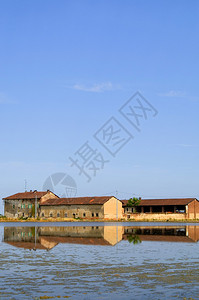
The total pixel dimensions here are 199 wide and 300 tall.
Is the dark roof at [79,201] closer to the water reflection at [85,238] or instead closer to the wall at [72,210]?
the wall at [72,210]

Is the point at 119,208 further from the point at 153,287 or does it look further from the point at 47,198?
the point at 153,287

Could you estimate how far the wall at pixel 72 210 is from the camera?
3435 inches

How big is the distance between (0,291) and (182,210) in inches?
3487

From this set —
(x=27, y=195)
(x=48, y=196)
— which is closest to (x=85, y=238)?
(x=48, y=196)

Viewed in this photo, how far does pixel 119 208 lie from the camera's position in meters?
91.8

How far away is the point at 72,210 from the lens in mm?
90312

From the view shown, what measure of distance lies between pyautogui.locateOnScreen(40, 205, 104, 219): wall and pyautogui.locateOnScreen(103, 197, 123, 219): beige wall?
127 centimetres

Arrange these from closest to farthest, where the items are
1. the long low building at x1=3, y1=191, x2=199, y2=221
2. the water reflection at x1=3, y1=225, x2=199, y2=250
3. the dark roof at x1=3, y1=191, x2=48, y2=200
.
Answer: the water reflection at x1=3, y1=225, x2=199, y2=250
the long low building at x1=3, y1=191, x2=199, y2=221
the dark roof at x1=3, y1=191, x2=48, y2=200

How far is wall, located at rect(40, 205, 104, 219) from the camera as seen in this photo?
87.2 m

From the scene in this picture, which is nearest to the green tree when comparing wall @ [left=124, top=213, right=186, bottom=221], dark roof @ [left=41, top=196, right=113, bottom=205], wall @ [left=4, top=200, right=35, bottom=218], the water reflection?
wall @ [left=124, top=213, right=186, bottom=221]

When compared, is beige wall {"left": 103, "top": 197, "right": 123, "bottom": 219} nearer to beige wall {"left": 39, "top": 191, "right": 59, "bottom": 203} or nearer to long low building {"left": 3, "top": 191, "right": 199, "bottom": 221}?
long low building {"left": 3, "top": 191, "right": 199, "bottom": 221}

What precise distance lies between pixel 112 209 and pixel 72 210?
29.7ft

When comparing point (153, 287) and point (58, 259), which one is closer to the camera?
point (153, 287)

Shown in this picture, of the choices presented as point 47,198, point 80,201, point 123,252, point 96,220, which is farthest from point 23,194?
point 123,252
